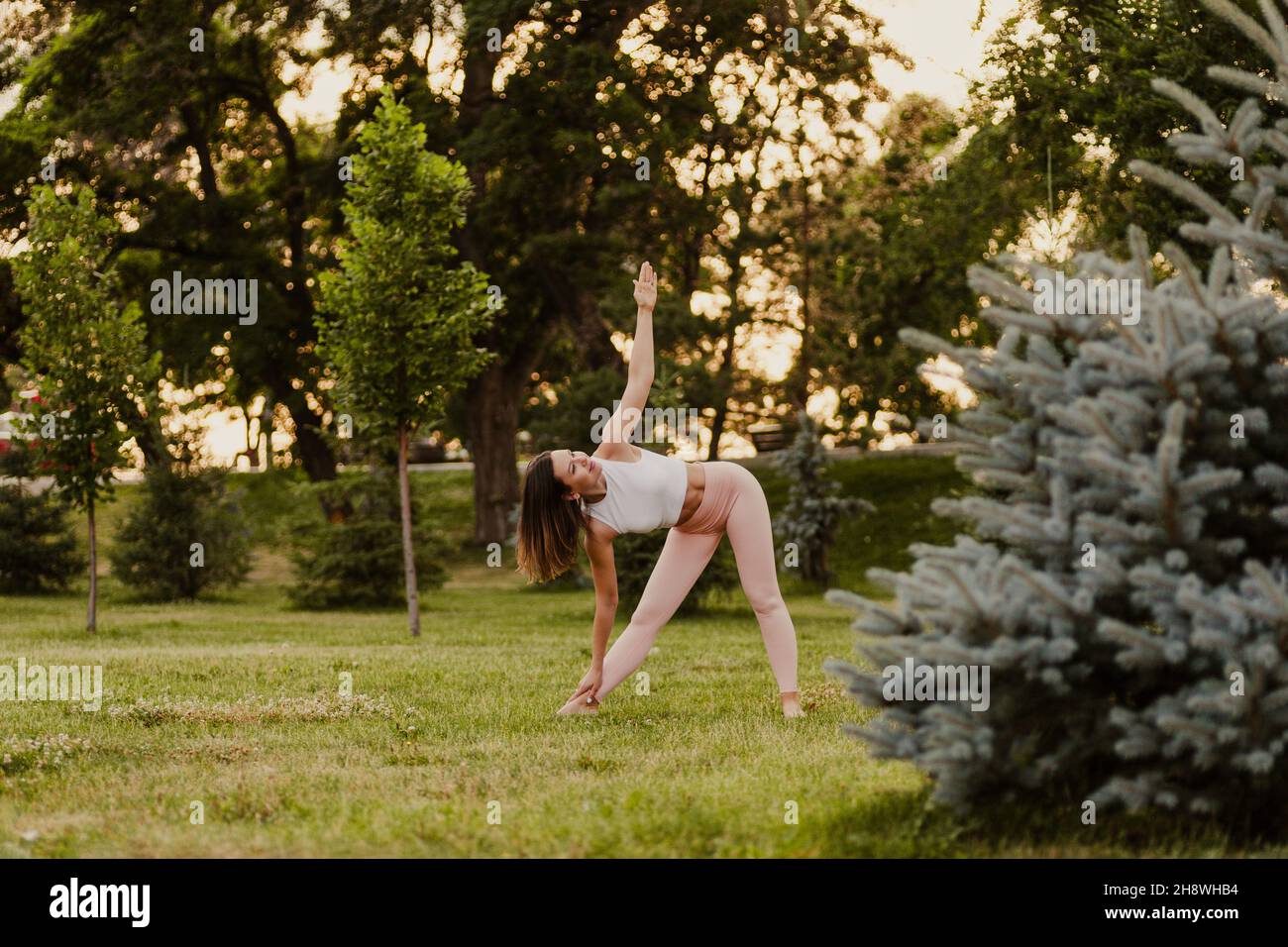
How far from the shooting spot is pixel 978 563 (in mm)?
4871

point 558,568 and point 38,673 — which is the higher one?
point 558,568

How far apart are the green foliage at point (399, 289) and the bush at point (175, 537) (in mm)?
8616

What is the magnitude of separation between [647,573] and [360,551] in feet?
17.8

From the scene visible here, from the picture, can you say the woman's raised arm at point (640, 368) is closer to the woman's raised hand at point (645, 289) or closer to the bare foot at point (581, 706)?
the woman's raised hand at point (645, 289)

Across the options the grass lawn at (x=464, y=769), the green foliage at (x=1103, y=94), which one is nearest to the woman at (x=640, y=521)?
the grass lawn at (x=464, y=769)

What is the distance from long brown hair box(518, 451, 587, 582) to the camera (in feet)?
24.7

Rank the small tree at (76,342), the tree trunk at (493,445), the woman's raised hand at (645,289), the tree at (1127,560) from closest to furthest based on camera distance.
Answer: the tree at (1127,560)
the woman's raised hand at (645,289)
the small tree at (76,342)
the tree trunk at (493,445)

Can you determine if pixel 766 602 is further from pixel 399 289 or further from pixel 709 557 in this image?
pixel 399 289

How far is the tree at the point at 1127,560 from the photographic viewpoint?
175 inches

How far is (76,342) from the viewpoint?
15930 mm
